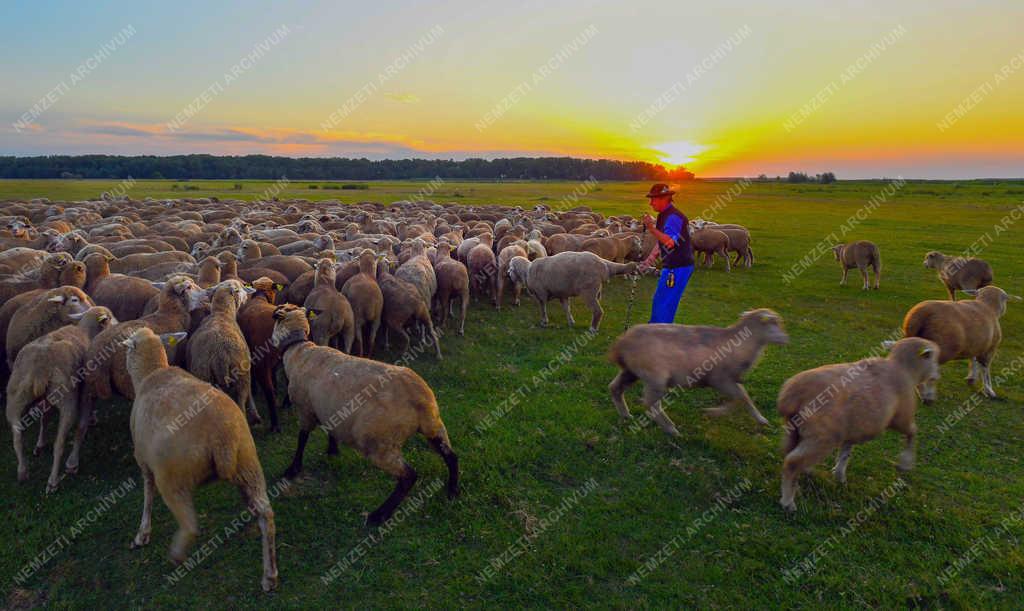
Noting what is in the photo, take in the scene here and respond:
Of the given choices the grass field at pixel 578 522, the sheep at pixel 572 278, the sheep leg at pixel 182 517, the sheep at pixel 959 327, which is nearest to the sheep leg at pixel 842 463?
the grass field at pixel 578 522

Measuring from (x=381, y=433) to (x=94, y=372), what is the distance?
402cm

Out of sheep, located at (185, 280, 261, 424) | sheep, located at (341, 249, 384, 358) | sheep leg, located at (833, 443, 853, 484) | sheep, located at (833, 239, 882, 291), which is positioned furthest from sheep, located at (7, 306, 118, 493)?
sheep, located at (833, 239, 882, 291)

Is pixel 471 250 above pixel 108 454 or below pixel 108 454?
above

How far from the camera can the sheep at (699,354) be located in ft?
21.7

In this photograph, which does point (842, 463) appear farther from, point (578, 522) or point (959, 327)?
point (959, 327)

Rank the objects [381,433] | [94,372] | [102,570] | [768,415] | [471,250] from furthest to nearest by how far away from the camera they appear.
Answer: [471,250] < [768,415] < [94,372] < [381,433] < [102,570]

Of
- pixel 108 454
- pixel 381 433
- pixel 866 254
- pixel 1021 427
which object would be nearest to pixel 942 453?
pixel 1021 427

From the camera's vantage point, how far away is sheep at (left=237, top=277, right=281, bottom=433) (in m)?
7.30

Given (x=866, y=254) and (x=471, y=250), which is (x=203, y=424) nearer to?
(x=471, y=250)

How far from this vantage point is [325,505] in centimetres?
571

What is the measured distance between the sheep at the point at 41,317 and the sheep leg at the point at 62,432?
157 cm

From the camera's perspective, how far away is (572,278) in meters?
12.1

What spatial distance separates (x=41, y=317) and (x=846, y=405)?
1058cm

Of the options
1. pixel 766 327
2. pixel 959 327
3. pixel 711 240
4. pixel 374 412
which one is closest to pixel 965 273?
pixel 711 240
